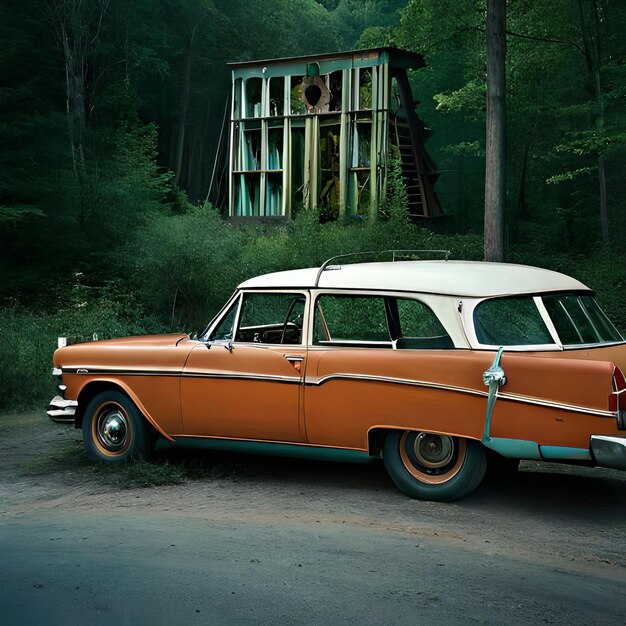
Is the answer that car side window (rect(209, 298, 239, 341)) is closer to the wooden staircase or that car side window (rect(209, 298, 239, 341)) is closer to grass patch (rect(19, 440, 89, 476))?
grass patch (rect(19, 440, 89, 476))

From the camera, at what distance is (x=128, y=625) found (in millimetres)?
4324

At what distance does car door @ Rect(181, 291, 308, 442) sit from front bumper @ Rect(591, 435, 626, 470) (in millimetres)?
2253

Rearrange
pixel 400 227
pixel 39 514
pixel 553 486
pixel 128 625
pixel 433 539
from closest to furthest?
pixel 128 625 → pixel 433 539 → pixel 39 514 → pixel 553 486 → pixel 400 227

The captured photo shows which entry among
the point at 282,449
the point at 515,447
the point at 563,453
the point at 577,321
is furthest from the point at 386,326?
the point at 563,453

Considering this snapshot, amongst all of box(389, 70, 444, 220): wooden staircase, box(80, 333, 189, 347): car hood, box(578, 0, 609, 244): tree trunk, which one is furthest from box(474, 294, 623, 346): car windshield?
box(389, 70, 444, 220): wooden staircase

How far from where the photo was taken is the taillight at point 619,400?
19.9 ft

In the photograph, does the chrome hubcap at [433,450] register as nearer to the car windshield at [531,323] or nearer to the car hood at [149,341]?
the car windshield at [531,323]

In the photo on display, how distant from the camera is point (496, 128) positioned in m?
16.3

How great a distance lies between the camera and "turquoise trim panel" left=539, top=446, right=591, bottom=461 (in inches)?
243

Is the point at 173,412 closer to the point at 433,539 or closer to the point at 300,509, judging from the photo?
the point at 300,509

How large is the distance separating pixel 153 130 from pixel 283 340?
3083 centimetres

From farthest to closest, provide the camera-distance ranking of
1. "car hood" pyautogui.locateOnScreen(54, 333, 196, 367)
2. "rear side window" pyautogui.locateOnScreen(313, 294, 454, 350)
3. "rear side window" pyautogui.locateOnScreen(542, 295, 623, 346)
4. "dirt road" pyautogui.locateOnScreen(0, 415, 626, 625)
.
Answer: "car hood" pyautogui.locateOnScreen(54, 333, 196, 367)
"rear side window" pyautogui.locateOnScreen(313, 294, 454, 350)
"rear side window" pyautogui.locateOnScreen(542, 295, 623, 346)
"dirt road" pyautogui.locateOnScreen(0, 415, 626, 625)

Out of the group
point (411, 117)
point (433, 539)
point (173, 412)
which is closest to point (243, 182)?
point (411, 117)

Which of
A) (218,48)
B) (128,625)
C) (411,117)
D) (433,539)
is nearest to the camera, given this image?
(128,625)
